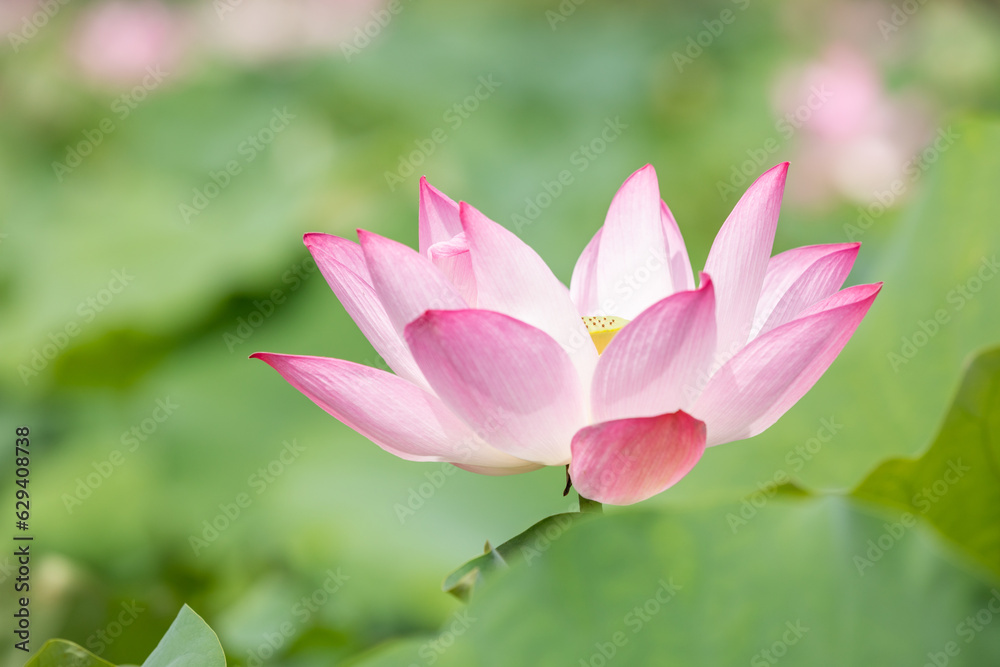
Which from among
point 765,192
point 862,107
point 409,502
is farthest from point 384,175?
point 765,192

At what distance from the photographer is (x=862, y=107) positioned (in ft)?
6.02

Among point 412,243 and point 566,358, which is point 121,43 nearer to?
point 412,243

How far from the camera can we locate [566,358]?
1.20 ft

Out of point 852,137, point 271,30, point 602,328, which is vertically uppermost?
point 271,30

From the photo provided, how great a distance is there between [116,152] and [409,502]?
159 cm

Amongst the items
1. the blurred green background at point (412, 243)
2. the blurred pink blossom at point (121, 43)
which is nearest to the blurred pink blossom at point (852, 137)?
the blurred green background at point (412, 243)

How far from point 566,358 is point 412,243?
108cm

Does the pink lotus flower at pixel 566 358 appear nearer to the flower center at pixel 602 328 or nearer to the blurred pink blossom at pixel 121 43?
the flower center at pixel 602 328

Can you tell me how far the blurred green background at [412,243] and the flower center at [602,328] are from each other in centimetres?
9

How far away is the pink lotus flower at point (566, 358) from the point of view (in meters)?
0.35

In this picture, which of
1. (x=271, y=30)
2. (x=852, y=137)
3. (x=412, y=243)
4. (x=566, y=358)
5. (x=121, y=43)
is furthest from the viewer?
(x=271, y=30)

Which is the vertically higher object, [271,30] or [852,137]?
[271,30]

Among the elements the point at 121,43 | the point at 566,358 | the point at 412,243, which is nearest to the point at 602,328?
the point at 566,358

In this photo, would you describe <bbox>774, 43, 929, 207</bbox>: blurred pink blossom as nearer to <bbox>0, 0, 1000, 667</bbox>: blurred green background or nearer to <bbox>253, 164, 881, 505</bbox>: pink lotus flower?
<bbox>0, 0, 1000, 667</bbox>: blurred green background
